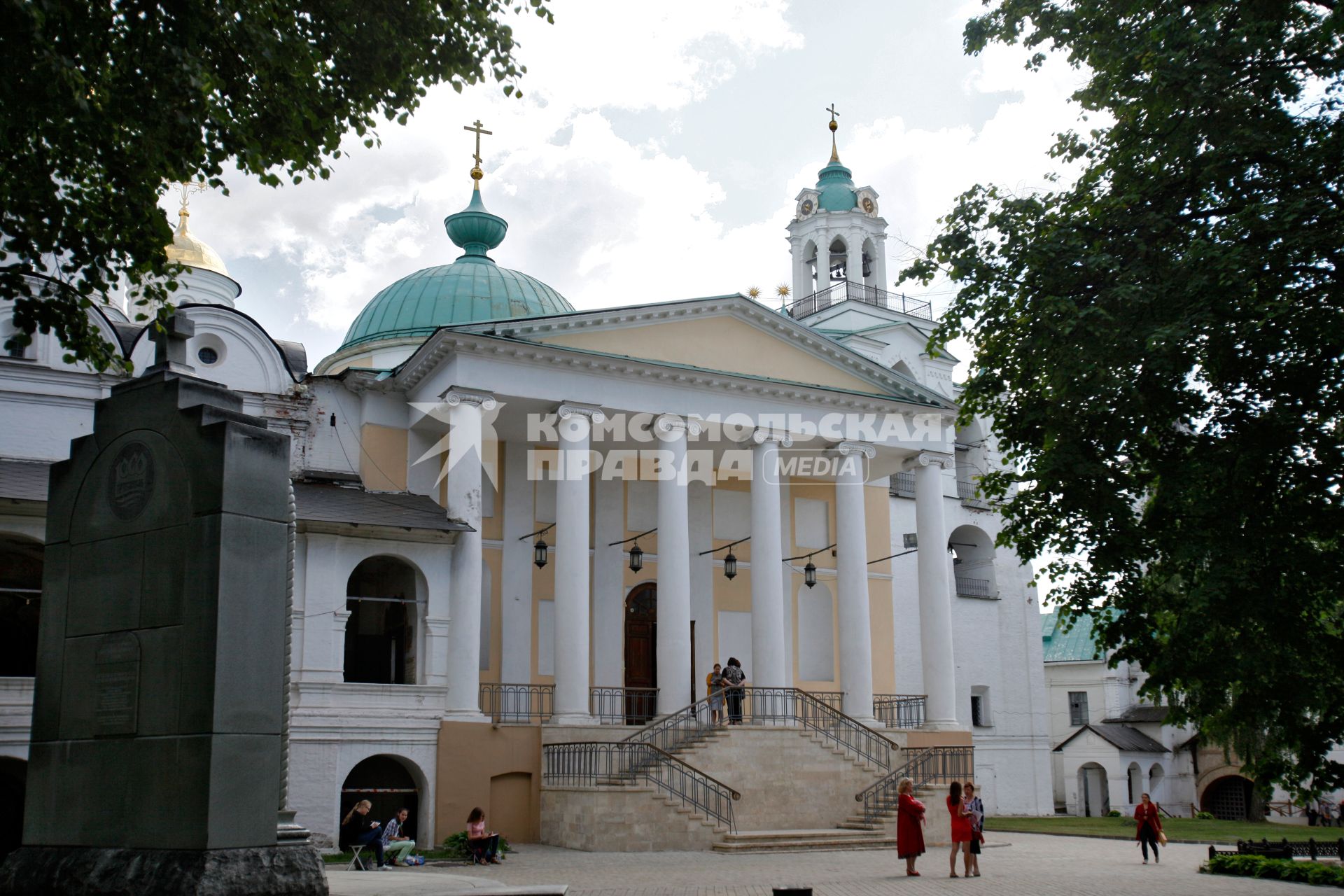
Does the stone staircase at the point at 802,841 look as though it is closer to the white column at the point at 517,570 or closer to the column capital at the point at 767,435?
the white column at the point at 517,570

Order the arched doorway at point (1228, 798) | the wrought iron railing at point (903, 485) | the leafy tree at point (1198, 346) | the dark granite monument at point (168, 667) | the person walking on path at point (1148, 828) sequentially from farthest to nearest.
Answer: the arched doorway at point (1228, 798)
the wrought iron railing at point (903, 485)
the person walking on path at point (1148, 828)
the leafy tree at point (1198, 346)
the dark granite monument at point (168, 667)

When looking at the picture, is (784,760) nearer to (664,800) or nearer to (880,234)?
(664,800)

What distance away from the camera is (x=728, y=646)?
1286 inches

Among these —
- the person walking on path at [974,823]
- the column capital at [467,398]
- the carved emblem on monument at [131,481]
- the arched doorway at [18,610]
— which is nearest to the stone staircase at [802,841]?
the person walking on path at [974,823]

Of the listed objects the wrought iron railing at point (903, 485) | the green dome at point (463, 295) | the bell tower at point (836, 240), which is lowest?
the wrought iron railing at point (903, 485)

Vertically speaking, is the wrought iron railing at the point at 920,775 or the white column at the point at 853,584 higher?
the white column at the point at 853,584

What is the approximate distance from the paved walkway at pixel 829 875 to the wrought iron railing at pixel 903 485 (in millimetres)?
17540

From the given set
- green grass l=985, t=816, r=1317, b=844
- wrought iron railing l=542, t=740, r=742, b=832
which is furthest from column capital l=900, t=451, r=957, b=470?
wrought iron railing l=542, t=740, r=742, b=832

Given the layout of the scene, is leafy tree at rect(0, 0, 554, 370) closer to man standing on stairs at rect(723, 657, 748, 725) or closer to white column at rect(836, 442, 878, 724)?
man standing on stairs at rect(723, 657, 748, 725)

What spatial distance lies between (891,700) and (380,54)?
22.2 metres

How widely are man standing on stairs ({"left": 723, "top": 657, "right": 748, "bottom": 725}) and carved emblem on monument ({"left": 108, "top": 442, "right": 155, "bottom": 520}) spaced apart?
17.8m

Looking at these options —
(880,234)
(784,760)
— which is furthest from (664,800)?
(880,234)

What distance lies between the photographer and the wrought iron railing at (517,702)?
2695 cm

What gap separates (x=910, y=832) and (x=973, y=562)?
24.4 metres
